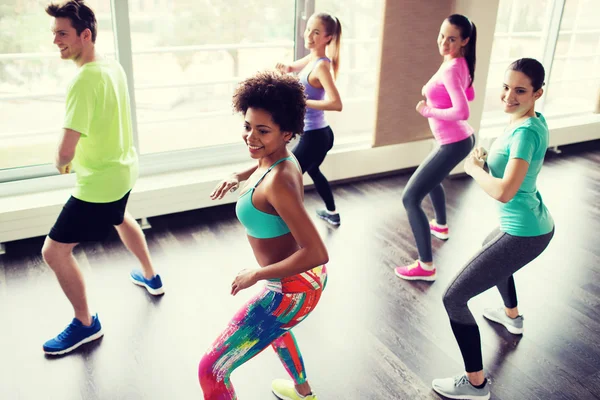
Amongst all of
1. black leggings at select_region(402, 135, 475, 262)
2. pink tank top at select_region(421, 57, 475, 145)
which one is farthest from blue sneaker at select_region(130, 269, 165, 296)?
pink tank top at select_region(421, 57, 475, 145)

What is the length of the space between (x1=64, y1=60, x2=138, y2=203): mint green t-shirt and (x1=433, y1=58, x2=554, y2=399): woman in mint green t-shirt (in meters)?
1.41

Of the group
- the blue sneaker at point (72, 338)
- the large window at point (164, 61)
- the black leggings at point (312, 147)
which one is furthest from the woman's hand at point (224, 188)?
the large window at point (164, 61)

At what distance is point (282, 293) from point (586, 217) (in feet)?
10.7

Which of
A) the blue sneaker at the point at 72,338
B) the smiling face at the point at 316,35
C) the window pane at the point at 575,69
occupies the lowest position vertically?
the blue sneaker at the point at 72,338

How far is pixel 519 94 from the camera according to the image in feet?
6.50

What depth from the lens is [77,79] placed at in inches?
82.1

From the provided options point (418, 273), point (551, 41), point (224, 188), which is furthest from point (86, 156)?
point (551, 41)

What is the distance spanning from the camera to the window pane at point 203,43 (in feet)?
13.1

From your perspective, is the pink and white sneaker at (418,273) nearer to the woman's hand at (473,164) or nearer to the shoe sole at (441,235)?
the shoe sole at (441,235)

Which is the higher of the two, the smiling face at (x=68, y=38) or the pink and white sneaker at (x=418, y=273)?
the smiling face at (x=68, y=38)

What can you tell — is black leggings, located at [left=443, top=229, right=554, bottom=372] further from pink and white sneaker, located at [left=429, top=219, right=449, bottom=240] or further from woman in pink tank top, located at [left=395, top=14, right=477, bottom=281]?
pink and white sneaker, located at [left=429, top=219, right=449, bottom=240]

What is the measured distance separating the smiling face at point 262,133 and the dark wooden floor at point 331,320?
112 centimetres

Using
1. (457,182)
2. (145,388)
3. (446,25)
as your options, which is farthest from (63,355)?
(457,182)

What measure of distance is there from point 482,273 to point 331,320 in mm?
931
